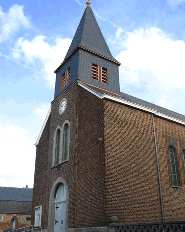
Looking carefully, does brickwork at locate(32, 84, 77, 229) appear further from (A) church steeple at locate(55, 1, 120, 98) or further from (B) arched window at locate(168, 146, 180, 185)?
(B) arched window at locate(168, 146, 180, 185)

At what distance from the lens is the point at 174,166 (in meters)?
15.1

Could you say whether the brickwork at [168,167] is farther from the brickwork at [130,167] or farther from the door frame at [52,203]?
the door frame at [52,203]

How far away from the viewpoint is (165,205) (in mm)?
12828

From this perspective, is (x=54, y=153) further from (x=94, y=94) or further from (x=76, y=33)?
(x=76, y=33)

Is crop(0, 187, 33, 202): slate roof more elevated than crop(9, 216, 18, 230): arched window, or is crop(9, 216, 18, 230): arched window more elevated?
crop(0, 187, 33, 202): slate roof

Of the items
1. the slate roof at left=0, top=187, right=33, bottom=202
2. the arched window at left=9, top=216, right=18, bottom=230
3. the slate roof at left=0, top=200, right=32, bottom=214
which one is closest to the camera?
the arched window at left=9, top=216, right=18, bottom=230

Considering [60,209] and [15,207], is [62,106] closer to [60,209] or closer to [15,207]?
[60,209]

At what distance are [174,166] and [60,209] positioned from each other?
7.37 meters

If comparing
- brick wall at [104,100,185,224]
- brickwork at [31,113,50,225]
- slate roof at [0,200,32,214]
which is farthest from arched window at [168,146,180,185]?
slate roof at [0,200,32,214]

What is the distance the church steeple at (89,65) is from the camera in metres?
16.1

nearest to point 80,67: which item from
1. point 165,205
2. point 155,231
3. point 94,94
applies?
point 94,94

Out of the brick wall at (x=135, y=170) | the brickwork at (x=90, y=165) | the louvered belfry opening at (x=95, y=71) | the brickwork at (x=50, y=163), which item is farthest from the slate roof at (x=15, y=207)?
the brick wall at (x=135, y=170)

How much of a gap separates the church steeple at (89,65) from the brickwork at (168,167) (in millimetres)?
4293

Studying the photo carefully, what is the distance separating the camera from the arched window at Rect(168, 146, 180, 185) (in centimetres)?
1468
